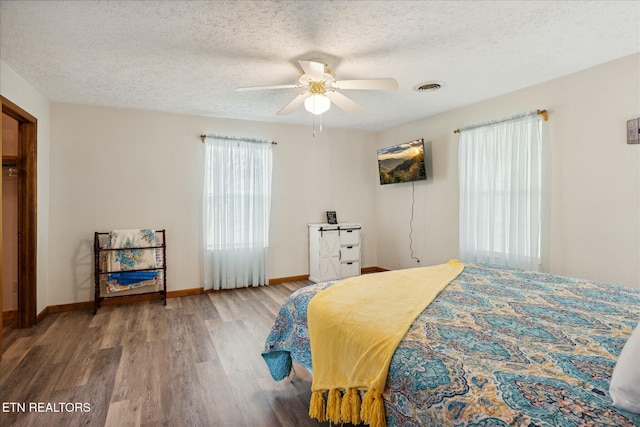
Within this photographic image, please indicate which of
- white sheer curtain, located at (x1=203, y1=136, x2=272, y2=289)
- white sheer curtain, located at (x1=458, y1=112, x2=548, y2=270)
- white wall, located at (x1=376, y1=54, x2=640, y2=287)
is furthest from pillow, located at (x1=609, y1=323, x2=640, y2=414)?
white sheer curtain, located at (x1=203, y1=136, x2=272, y2=289)

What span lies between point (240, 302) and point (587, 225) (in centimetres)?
360

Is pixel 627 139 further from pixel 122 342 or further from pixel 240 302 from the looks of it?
pixel 122 342

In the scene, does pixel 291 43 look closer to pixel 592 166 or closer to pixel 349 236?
pixel 592 166

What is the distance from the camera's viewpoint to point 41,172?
342 centimetres

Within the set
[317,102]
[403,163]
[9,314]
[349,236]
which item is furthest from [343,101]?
[9,314]

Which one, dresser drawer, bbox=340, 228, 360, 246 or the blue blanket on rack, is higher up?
dresser drawer, bbox=340, 228, 360, 246

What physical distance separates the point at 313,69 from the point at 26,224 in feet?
10.2

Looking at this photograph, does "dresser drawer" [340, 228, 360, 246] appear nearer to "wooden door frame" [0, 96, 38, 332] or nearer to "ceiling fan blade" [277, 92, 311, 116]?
"ceiling fan blade" [277, 92, 311, 116]

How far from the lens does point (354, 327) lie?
148cm

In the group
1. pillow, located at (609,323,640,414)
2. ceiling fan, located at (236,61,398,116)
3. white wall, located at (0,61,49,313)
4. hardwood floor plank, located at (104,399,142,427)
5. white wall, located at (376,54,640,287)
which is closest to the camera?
pillow, located at (609,323,640,414)

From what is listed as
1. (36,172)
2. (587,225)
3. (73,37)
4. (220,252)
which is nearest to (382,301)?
(587,225)

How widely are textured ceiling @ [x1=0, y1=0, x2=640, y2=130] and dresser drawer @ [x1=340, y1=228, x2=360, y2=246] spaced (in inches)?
80.7

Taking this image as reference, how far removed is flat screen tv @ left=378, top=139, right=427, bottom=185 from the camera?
4.35 m

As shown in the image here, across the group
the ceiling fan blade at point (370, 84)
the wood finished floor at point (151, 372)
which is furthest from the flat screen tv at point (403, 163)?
the wood finished floor at point (151, 372)
